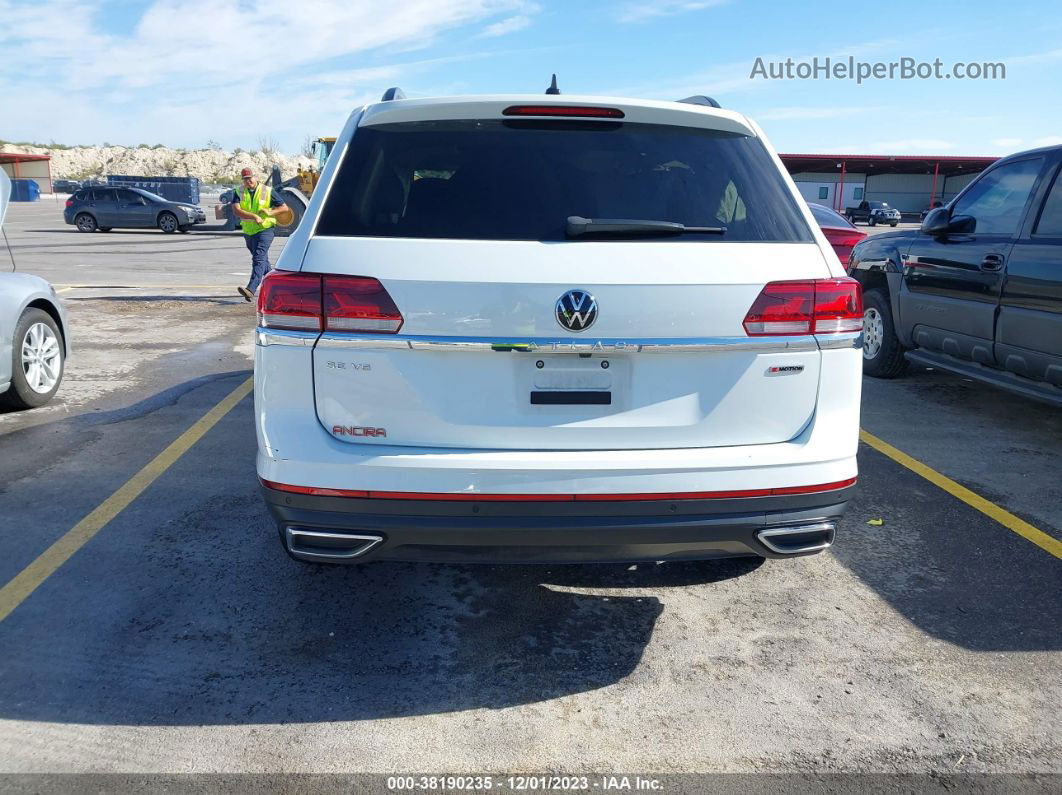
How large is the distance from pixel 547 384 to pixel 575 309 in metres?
0.25

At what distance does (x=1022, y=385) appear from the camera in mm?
5754

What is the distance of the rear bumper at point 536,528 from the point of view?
2.73 meters

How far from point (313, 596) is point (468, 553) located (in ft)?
3.81

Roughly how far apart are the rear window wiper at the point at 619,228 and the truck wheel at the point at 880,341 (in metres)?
5.42

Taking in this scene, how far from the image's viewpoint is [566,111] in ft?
10.2

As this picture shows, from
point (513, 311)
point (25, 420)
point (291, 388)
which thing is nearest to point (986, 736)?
point (513, 311)

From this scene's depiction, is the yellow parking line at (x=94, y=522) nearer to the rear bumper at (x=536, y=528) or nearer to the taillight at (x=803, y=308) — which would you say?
the rear bumper at (x=536, y=528)

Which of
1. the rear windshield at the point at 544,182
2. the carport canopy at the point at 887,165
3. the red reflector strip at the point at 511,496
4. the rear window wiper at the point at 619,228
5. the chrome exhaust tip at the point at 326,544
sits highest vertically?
the carport canopy at the point at 887,165

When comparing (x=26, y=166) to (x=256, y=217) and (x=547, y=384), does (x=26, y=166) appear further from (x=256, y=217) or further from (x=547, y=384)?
(x=547, y=384)

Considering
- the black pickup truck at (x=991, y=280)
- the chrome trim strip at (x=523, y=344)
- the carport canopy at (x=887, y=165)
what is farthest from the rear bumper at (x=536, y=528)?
the carport canopy at (x=887, y=165)

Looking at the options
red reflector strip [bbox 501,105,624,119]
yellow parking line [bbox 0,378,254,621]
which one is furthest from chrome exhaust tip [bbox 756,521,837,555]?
yellow parking line [bbox 0,378,254,621]

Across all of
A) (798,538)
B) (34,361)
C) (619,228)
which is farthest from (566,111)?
(34,361)

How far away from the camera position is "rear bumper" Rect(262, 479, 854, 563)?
8.95 feet

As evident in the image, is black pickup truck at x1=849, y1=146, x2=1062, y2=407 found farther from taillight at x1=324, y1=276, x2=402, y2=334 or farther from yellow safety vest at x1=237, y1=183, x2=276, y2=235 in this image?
yellow safety vest at x1=237, y1=183, x2=276, y2=235
